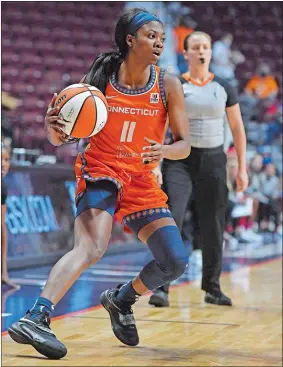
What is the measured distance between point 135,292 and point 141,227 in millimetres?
547

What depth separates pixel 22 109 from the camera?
54.9ft

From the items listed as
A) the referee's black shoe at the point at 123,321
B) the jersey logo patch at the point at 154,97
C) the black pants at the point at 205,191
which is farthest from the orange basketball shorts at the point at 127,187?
the black pants at the point at 205,191

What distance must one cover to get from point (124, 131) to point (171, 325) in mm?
2132

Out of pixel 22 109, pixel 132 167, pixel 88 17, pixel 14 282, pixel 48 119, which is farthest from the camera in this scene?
pixel 88 17

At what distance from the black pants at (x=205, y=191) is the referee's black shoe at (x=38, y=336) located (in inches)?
105

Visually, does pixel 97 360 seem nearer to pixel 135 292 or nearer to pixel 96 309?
pixel 135 292

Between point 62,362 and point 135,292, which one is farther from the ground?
point 135,292

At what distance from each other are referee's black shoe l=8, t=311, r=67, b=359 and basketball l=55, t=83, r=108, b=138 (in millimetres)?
878

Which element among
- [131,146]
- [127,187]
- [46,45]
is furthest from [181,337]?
[46,45]

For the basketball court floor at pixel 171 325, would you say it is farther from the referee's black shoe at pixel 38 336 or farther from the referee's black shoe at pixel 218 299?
the referee's black shoe at pixel 38 336

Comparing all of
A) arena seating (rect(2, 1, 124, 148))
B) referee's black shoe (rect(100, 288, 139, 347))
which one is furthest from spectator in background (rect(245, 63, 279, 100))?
referee's black shoe (rect(100, 288, 139, 347))

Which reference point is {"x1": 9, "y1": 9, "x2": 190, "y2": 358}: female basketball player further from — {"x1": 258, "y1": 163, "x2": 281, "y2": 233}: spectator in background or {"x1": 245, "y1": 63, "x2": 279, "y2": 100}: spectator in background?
{"x1": 245, "y1": 63, "x2": 279, "y2": 100}: spectator in background

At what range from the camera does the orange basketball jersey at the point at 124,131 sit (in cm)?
421

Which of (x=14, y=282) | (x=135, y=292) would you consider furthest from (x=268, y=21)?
(x=135, y=292)
